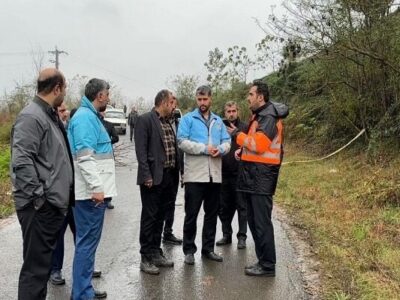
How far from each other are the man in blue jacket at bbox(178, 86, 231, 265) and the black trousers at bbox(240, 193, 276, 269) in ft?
1.85

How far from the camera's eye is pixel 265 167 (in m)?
5.62

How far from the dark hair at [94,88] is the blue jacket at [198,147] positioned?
1355 mm

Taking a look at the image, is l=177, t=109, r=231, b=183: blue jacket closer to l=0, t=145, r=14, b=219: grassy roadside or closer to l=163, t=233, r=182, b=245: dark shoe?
l=163, t=233, r=182, b=245: dark shoe

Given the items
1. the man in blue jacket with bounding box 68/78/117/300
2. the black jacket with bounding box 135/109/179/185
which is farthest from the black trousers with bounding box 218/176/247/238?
the man in blue jacket with bounding box 68/78/117/300

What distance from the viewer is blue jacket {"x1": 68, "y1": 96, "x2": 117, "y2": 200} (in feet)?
14.6

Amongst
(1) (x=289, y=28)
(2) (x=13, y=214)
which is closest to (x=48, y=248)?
(2) (x=13, y=214)

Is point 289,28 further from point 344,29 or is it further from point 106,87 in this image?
point 106,87

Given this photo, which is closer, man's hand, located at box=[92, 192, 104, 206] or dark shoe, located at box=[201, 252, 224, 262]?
man's hand, located at box=[92, 192, 104, 206]

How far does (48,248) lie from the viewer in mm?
3902

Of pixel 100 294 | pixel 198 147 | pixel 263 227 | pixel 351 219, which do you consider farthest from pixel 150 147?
pixel 351 219

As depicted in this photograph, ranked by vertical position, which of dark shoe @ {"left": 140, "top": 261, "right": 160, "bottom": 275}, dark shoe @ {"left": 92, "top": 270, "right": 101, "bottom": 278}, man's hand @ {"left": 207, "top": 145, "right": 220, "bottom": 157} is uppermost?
man's hand @ {"left": 207, "top": 145, "right": 220, "bottom": 157}

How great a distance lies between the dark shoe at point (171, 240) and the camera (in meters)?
7.00

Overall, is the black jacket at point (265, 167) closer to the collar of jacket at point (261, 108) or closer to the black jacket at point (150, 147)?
the collar of jacket at point (261, 108)

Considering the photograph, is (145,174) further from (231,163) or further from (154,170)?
(231,163)
